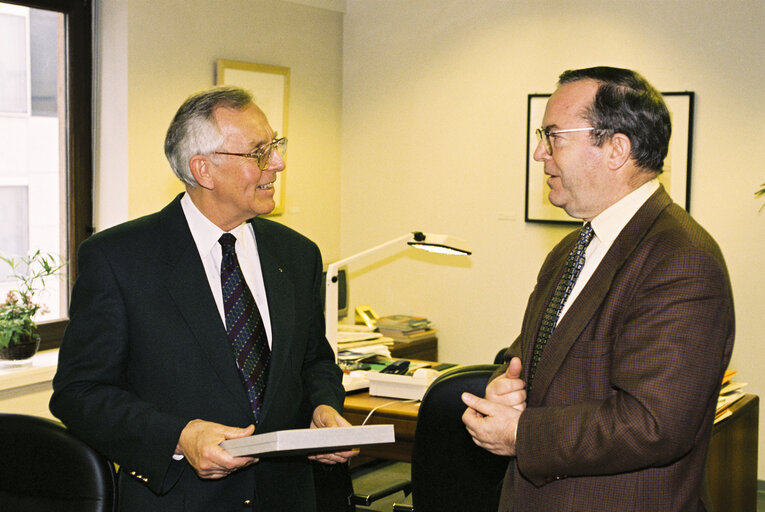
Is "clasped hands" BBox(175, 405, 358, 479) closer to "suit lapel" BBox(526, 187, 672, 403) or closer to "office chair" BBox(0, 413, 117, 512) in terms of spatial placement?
"office chair" BBox(0, 413, 117, 512)

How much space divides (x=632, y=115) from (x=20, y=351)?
3.16 metres

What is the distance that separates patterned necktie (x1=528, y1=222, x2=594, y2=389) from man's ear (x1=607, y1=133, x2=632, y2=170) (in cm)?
17

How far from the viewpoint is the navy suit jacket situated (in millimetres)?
1884

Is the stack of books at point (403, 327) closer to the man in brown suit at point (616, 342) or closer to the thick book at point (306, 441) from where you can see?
the man in brown suit at point (616, 342)

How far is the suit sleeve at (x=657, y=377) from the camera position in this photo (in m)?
1.59

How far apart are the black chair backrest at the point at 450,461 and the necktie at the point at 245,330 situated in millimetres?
723

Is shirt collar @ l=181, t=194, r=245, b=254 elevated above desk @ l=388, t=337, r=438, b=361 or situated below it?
above

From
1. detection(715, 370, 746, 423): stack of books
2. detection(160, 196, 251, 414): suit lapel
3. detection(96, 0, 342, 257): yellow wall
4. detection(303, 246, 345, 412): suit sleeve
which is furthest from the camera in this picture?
detection(96, 0, 342, 257): yellow wall

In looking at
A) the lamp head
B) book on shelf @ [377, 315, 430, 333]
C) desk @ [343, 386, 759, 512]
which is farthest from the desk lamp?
book on shelf @ [377, 315, 430, 333]

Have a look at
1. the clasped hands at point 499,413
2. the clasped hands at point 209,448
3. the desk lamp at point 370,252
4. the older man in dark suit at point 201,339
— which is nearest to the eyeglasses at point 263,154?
the older man in dark suit at point 201,339

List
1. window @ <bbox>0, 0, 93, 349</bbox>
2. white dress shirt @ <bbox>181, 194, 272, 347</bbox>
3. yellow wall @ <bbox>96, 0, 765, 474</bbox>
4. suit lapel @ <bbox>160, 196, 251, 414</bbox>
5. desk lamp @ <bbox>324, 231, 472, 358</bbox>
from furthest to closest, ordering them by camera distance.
Answer: 1. yellow wall @ <bbox>96, 0, 765, 474</bbox>
2. window @ <bbox>0, 0, 93, 349</bbox>
3. desk lamp @ <bbox>324, 231, 472, 358</bbox>
4. white dress shirt @ <bbox>181, 194, 272, 347</bbox>
5. suit lapel @ <bbox>160, 196, 251, 414</bbox>

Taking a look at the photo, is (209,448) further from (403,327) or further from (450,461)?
(403,327)

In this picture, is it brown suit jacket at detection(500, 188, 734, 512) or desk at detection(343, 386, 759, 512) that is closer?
brown suit jacket at detection(500, 188, 734, 512)

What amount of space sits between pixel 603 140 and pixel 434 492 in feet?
4.44
